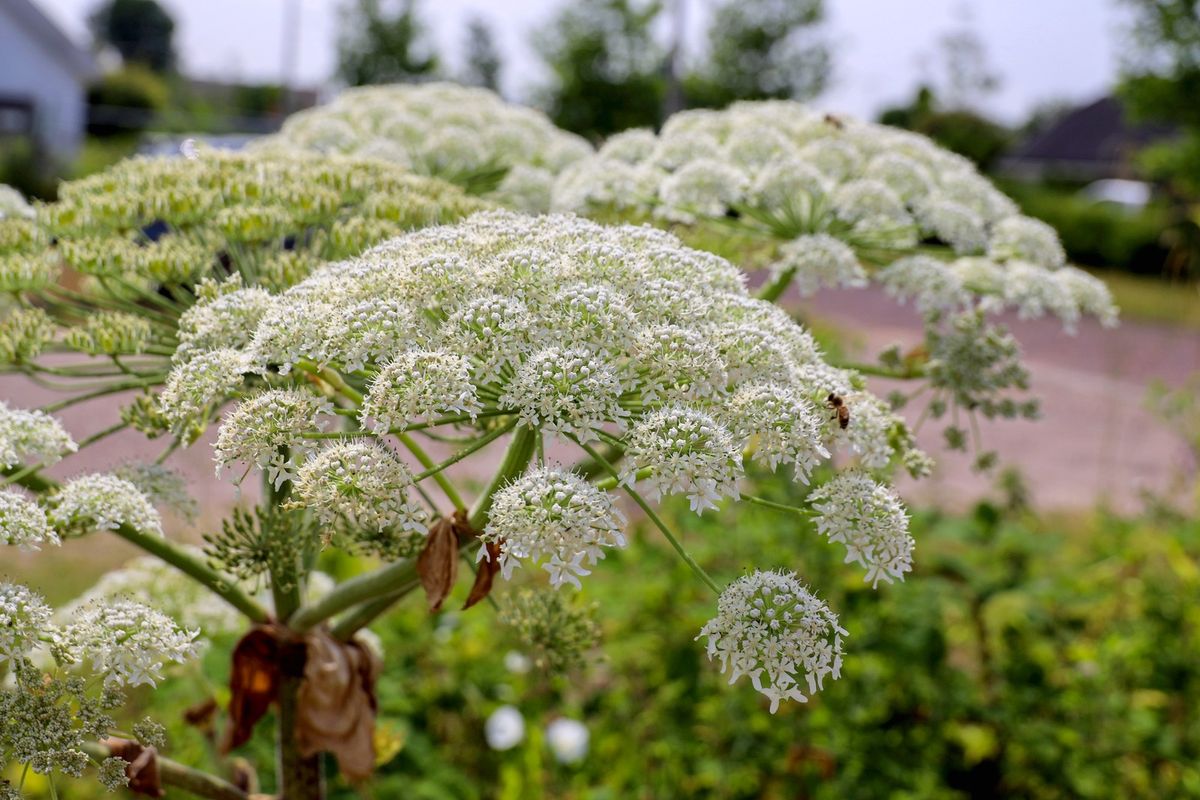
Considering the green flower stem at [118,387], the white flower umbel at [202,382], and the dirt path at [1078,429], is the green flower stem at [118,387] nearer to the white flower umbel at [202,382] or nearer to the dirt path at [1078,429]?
the white flower umbel at [202,382]

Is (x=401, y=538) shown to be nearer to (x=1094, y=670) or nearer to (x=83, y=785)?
(x=83, y=785)

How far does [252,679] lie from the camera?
2166mm

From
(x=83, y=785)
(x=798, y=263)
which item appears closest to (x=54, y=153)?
(x=83, y=785)

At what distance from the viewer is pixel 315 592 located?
113 inches

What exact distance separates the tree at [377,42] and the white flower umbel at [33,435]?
132 ft

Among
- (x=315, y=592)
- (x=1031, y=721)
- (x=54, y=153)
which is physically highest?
(x=315, y=592)

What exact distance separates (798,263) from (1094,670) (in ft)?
9.95

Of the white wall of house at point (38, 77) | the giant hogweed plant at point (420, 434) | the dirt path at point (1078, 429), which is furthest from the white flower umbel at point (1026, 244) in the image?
the white wall of house at point (38, 77)

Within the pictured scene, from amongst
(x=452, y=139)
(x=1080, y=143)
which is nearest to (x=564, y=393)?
(x=452, y=139)

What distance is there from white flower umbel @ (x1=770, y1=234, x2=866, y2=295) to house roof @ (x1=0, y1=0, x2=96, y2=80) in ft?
158

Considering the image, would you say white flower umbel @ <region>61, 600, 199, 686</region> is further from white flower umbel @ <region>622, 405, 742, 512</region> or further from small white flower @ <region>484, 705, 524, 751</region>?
small white flower @ <region>484, 705, 524, 751</region>

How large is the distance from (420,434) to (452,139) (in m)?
1.67

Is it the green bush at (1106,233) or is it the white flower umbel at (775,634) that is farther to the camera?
the green bush at (1106,233)

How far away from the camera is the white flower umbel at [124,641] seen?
1.46 meters
